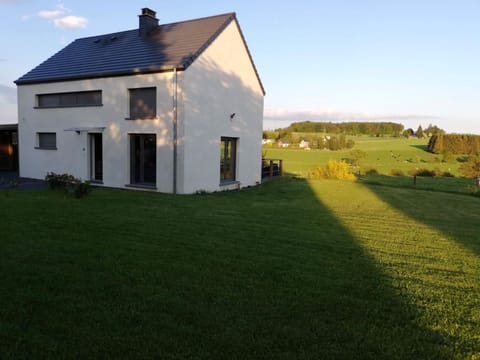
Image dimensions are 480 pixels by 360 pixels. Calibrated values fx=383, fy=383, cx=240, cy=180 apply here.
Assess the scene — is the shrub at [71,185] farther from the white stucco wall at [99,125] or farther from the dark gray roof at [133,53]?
Answer: the dark gray roof at [133,53]

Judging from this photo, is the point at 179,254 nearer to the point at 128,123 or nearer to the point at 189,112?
the point at 189,112

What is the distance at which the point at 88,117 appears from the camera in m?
16.4

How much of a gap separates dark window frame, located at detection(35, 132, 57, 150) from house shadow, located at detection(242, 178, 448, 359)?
48.1 feet

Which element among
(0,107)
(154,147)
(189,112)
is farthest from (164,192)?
(0,107)

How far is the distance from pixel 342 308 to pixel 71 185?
34.0ft

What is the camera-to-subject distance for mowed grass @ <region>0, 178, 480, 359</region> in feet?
10.8

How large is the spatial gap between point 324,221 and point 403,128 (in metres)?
96.1

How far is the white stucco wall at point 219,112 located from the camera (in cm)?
1450

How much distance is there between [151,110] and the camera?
14.9 metres

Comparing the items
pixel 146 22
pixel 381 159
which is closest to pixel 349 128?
pixel 381 159

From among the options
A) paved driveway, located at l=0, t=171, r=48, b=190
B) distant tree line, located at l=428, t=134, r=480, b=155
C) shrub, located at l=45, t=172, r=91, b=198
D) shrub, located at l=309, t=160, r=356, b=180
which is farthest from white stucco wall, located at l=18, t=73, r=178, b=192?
distant tree line, located at l=428, t=134, r=480, b=155

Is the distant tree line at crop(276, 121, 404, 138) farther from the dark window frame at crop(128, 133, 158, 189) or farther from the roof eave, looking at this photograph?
the dark window frame at crop(128, 133, 158, 189)

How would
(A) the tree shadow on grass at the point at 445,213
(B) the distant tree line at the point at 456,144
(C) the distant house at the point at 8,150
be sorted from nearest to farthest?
(A) the tree shadow on grass at the point at 445,213
(C) the distant house at the point at 8,150
(B) the distant tree line at the point at 456,144

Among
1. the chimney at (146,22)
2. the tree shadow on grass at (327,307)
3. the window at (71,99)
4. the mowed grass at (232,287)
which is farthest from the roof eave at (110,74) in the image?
the tree shadow on grass at (327,307)
